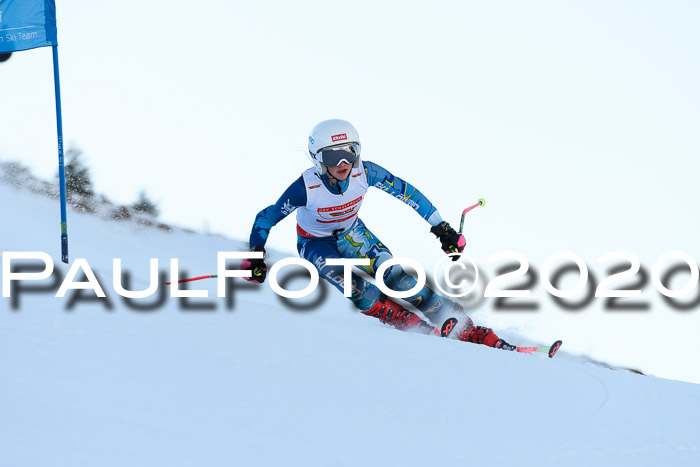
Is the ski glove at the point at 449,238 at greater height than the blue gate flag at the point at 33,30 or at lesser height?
lesser

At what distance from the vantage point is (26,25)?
283 inches

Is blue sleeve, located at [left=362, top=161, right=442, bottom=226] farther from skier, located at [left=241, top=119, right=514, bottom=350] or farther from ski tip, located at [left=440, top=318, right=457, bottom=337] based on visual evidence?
ski tip, located at [left=440, top=318, right=457, bottom=337]

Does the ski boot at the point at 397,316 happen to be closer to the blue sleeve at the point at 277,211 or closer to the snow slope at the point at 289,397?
the blue sleeve at the point at 277,211

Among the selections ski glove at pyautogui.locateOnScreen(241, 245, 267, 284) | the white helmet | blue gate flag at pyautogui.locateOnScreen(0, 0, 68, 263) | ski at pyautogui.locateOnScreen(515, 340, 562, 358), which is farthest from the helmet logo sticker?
blue gate flag at pyautogui.locateOnScreen(0, 0, 68, 263)

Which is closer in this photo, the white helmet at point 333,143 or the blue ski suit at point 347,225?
the white helmet at point 333,143

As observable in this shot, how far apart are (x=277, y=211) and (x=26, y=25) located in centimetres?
355

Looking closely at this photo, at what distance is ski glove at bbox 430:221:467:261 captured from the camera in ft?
20.0

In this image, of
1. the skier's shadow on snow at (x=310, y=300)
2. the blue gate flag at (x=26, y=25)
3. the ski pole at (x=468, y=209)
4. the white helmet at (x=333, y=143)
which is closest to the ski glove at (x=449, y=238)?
the ski pole at (x=468, y=209)

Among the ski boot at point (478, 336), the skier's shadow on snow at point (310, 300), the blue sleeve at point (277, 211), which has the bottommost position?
the ski boot at point (478, 336)

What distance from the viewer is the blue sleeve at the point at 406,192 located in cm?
599

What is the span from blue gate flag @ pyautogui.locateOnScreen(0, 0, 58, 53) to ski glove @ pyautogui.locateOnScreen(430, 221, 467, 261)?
4.38 metres

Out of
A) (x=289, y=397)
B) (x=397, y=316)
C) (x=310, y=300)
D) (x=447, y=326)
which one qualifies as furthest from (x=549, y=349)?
(x=310, y=300)

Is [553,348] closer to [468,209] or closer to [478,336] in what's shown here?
[478,336]

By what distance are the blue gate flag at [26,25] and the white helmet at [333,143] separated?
3.42m
